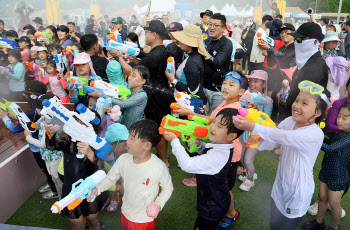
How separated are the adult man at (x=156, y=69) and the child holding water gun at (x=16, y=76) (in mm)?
2229

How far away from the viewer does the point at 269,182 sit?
382 centimetres

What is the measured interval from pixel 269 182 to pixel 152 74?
2.22 meters

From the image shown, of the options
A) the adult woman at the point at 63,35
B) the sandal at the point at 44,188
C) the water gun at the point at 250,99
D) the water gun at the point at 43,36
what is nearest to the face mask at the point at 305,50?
the water gun at the point at 250,99

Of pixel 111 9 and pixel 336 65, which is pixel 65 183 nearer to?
pixel 336 65

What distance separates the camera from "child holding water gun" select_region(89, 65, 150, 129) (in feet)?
10.1

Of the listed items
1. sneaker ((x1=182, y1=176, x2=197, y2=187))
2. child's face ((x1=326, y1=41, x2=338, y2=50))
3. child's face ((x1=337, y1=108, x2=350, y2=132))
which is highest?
child's face ((x1=326, y1=41, x2=338, y2=50))

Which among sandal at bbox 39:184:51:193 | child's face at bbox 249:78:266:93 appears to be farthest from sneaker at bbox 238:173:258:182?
sandal at bbox 39:184:51:193

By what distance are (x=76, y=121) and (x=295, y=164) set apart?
1.75 meters

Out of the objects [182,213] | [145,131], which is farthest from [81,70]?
[182,213]

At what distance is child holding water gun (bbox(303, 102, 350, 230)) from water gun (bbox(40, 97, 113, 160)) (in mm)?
2013

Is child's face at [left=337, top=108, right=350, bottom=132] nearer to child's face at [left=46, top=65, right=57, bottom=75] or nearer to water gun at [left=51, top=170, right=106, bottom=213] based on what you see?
water gun at [left=51, top=170, right=106, bottom=213]

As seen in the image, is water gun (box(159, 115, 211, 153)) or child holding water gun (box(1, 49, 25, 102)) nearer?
water gun (box(159, 115, 211, 153))

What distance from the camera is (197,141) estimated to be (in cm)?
231

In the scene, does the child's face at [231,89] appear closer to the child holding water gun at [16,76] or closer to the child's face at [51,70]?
the child's face at [51,70]
